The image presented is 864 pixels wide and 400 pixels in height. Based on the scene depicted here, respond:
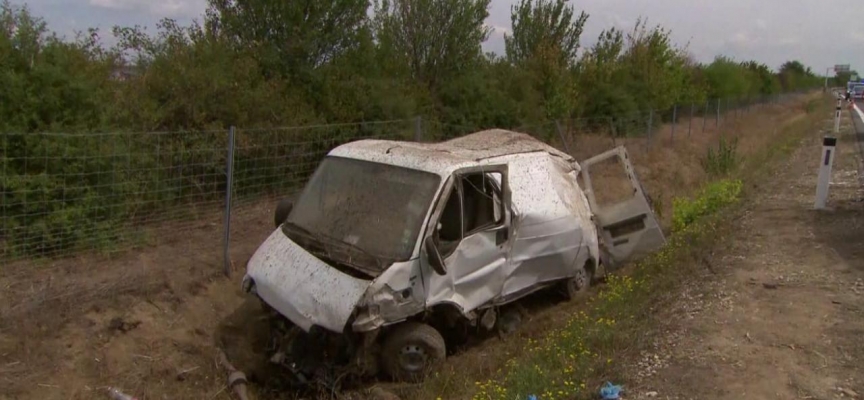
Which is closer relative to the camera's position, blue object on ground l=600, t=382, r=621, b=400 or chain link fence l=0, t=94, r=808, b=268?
blue object on ground l=600, t=382, r=621, b=400

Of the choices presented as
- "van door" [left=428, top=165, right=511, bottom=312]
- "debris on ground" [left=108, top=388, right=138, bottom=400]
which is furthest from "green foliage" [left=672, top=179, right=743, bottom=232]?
"debris on ground" [left=108, top=388, right=138, bottom=400]

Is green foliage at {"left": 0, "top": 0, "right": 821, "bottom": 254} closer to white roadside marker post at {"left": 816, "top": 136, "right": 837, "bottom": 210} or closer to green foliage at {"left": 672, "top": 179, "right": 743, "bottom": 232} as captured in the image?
green foliage at {"left": 672, "top": 179, "right": 743, "bottom": 232}

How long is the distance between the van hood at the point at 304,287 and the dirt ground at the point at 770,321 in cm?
213

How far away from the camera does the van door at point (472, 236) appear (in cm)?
583

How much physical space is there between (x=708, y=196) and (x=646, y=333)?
670cm

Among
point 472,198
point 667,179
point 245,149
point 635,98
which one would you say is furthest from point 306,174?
point 635,98

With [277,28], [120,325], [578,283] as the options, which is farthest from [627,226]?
[277,28]

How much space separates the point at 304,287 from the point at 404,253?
2.74 ft

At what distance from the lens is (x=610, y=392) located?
425cm

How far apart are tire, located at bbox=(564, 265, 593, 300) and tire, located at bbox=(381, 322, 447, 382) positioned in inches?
102

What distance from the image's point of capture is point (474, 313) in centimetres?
620

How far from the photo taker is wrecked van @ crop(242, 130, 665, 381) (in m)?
5.36

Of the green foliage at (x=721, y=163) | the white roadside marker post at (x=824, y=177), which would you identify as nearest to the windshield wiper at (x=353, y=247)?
the white roadside marker post at (x=824, y=177)

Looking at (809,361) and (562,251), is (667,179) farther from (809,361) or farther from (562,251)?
(809,361)
